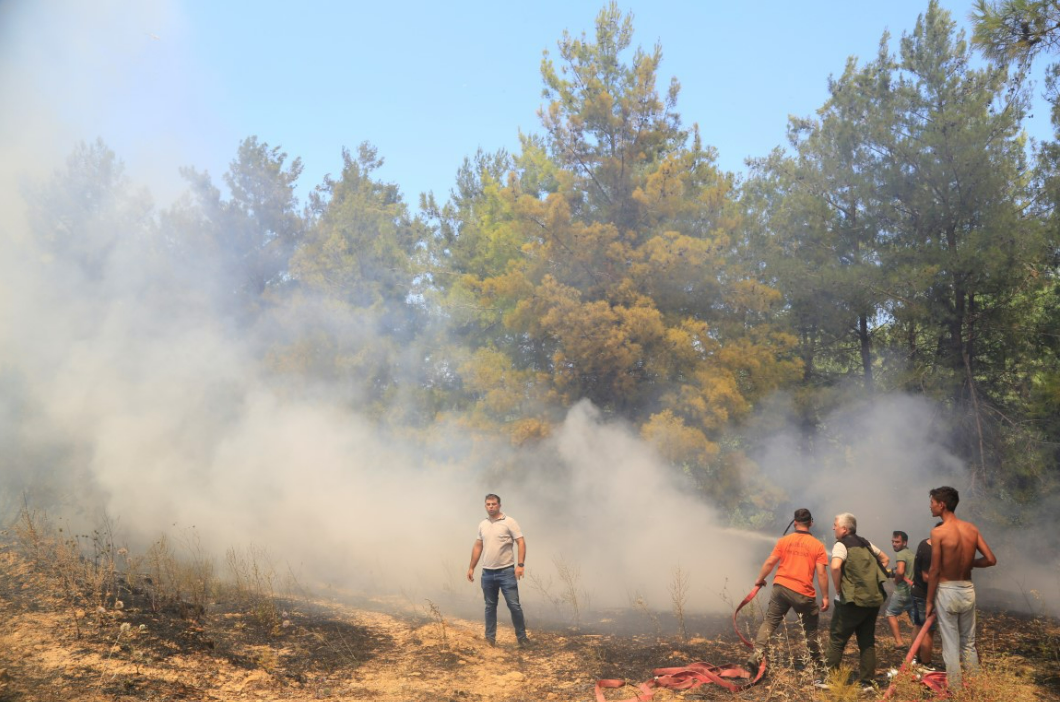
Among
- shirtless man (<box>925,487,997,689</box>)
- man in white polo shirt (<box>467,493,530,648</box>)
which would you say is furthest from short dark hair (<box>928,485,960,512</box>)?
man in white polo shirt (<box>467,493,530,648</box>)

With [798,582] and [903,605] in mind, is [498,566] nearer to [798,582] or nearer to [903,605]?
[798,582]

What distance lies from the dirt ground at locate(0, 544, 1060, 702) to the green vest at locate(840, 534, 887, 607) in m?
0.81

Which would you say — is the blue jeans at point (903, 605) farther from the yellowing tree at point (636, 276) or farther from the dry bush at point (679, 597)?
the yellowing tree at point (636, 276)

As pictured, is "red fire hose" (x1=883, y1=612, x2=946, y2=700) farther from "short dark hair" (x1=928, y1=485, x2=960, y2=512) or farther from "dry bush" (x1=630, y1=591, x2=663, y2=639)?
"dry bush" (x1=630, y1=591, x2=663, y2=639)

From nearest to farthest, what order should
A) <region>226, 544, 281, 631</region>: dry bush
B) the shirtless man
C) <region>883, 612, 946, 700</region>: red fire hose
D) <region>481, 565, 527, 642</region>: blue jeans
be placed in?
<region>883, 612, 946, 700</region>: red fire hose, the shirtless man, <region>481, 565, 527, 642</region>: blue jeans, <region>226, 544, 281, 631</region>: dry bush

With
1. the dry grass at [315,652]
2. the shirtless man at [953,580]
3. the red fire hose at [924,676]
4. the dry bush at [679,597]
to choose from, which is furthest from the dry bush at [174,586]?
the shirtless man at [953,580]

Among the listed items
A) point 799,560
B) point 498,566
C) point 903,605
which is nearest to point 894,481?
point 903,605

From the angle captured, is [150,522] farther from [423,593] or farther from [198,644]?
[198,644]

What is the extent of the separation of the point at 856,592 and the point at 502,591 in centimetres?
388

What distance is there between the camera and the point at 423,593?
13.8 metres

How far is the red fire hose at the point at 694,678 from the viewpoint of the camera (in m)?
6.82

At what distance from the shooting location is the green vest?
6.46 m

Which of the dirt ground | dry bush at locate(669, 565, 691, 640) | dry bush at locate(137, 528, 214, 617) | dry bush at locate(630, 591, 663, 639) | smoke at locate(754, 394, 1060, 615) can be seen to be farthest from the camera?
→ smoke at locate(754, 394, 1060, 615)

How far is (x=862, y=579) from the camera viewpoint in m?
6.50
